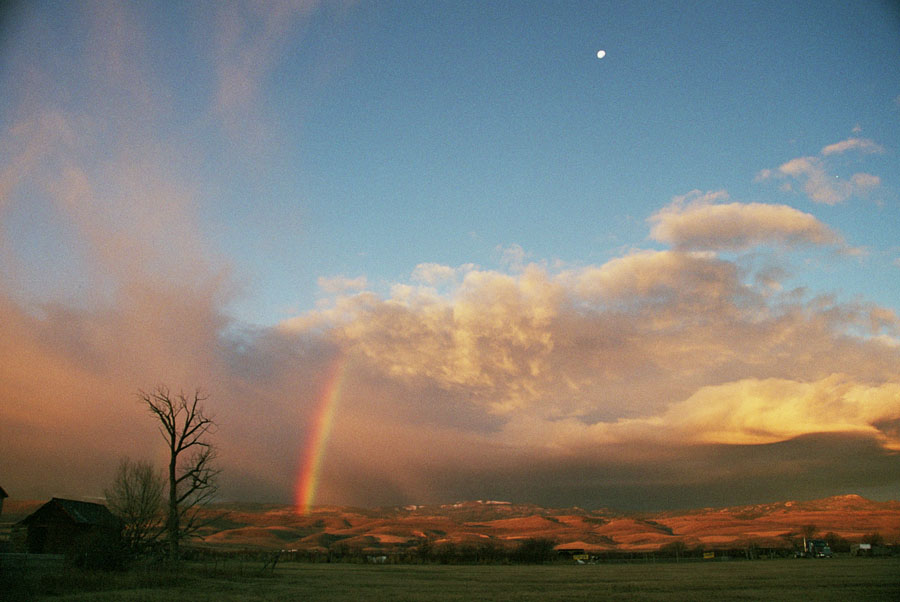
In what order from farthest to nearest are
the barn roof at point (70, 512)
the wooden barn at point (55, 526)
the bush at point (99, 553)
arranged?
the barn roof at point (70, 512)
the wooden barn at point (55, 526)
the bush at point (99, 553)

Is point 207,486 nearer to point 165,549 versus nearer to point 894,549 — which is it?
point 165,549

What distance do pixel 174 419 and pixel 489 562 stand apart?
55.9 metres

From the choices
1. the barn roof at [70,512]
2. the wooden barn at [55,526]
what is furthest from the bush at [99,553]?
the wooden barn at [55,526]

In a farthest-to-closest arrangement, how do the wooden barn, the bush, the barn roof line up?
the barn roof
the wooden barn
the bush

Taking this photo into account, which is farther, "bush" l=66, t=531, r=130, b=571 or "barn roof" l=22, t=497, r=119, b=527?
"barn roof" l=22, t=497, r=119, b=527

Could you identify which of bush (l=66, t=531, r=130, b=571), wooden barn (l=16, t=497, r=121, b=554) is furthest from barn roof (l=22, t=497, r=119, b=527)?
bush (l=66, t=531, r=130, b=571)

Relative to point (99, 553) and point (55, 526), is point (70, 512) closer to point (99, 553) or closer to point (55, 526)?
point (55, 526)

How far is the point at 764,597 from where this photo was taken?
30547 millimetres

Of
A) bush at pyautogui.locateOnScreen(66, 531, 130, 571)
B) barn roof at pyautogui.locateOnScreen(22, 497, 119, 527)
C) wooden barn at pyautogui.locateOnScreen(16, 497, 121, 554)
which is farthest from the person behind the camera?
barn roof at pyautogui.locateOnScreen(22, 497, 119, 527)

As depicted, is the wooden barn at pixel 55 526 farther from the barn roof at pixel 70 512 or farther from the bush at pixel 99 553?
the bush at pixel 99 553

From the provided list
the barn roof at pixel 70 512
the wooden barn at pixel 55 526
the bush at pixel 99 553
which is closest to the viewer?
the bush at pixel 99 553

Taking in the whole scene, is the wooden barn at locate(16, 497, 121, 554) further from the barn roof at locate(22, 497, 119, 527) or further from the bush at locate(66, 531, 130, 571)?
the bush at locate(66, 531, 130, 571)

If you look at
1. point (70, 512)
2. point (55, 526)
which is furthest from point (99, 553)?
point (55, 526)

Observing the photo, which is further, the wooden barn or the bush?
the wooden barn
